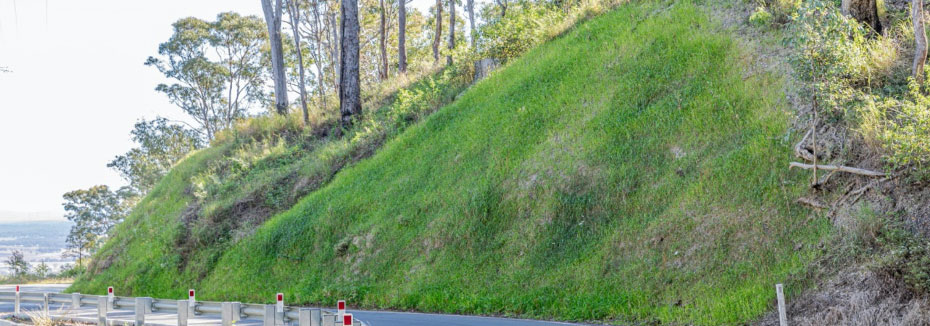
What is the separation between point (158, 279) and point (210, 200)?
4715 mm

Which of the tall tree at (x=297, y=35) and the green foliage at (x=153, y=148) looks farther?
the green foliage at (x=153, y=148)

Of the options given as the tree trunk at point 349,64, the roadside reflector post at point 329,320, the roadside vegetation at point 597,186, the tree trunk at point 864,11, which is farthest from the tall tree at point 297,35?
the roadside reflector post at point 329,320

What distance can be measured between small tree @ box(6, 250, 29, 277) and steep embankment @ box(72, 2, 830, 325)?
2902 cm

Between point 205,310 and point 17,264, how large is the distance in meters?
46.2

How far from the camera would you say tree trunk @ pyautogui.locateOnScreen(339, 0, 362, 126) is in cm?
2997

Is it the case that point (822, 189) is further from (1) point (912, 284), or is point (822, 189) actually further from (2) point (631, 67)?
(2) point (631, 67)

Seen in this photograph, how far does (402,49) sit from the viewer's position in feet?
130

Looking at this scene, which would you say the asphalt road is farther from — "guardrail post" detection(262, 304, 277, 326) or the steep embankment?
"guardrail post" detection(262, 304, 277, 326)

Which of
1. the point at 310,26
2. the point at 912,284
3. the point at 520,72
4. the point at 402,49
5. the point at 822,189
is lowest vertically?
the point at 912,284

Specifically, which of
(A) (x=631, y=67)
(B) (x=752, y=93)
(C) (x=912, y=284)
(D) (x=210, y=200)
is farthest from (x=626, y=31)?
(D) (x=210, y=200)

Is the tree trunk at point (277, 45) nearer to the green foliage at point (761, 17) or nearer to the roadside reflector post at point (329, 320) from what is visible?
the green foliage at point (761, 17)

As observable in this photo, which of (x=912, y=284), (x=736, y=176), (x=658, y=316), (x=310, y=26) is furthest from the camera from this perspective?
(x=310, y=26)

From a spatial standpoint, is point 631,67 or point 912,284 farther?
point 631,67

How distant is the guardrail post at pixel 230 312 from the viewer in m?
10.5
